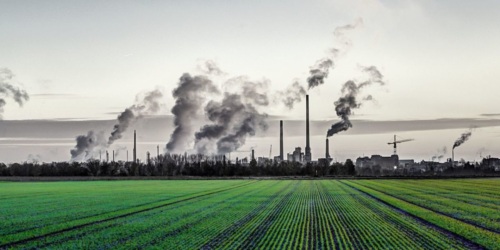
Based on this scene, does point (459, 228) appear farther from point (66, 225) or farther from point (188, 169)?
point (188, 169)

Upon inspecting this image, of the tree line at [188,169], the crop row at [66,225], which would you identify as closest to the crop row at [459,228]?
the crop row at [66,225]

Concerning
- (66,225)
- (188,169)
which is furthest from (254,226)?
(188,169)

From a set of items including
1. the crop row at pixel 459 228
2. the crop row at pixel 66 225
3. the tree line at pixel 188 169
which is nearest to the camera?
the crop row at pixel 459 228

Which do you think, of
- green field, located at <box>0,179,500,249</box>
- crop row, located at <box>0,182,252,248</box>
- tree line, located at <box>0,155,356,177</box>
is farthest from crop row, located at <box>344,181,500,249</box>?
tree line, located at <box>0,155,356,177</box>

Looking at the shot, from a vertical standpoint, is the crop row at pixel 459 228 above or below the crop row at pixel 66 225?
below

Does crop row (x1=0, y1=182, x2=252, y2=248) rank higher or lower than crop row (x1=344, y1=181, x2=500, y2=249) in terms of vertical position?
higher

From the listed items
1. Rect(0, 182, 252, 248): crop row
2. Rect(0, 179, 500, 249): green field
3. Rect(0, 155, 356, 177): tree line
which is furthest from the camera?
Rect(0, 155, 356, 177): tree line

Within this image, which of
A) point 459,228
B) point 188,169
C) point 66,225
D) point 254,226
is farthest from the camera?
point 188,169

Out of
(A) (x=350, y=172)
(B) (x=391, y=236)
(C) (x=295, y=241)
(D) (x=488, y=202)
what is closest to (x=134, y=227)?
(C) (x=295, y=241)

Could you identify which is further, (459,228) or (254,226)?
(254,226)

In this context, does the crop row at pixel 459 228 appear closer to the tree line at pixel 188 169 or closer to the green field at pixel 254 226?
the green field at pixel 254 226

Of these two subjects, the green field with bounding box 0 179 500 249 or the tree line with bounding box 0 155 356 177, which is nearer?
the green field with bounding box 0 179 500 249

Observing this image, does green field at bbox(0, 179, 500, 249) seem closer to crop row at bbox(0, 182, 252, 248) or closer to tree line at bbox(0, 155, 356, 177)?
crop row at bbox(0, 182, 252, 248)

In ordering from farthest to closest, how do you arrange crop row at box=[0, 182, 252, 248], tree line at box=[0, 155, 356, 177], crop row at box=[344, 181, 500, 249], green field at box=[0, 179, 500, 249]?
1. tree line at box=[0, 155, 356, 177]
2. crop row at box=[0, 182, 252, 248]
3. crop row at box=[344, 181, 500, 249]
4. green field at box=[0, 179, 500, 249]
